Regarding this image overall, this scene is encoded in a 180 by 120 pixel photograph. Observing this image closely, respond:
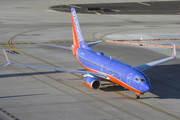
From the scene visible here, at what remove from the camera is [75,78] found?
4569 cm

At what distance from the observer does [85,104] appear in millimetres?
35969

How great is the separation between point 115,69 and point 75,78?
8750mm

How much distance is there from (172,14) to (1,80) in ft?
278

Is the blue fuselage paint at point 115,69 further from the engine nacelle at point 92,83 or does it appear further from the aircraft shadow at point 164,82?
the aircraft shadow at point 164,82

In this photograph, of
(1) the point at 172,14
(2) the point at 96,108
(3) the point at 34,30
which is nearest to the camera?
(2) the point at 96,108

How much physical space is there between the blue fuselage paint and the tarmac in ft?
7.27

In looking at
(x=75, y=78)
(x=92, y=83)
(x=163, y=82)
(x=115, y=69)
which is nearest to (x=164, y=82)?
(x=163, y=82)

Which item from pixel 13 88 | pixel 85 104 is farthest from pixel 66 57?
pixel 85 104

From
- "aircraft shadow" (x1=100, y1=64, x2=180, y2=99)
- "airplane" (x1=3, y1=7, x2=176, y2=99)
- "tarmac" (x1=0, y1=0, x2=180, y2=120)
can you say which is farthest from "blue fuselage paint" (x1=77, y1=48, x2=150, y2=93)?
"aircraft shadow" (x1=100, y1=64, x2=180, y2=99)

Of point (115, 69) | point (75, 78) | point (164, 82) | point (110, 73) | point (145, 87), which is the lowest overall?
point (75, 78)

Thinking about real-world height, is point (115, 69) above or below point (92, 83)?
above

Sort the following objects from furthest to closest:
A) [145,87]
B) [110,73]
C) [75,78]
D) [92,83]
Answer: [75,78] < [110,73] < [92,83] < [145,87]

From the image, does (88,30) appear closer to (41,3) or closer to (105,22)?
(105,22)

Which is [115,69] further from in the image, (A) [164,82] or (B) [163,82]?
(A) [164,82]
